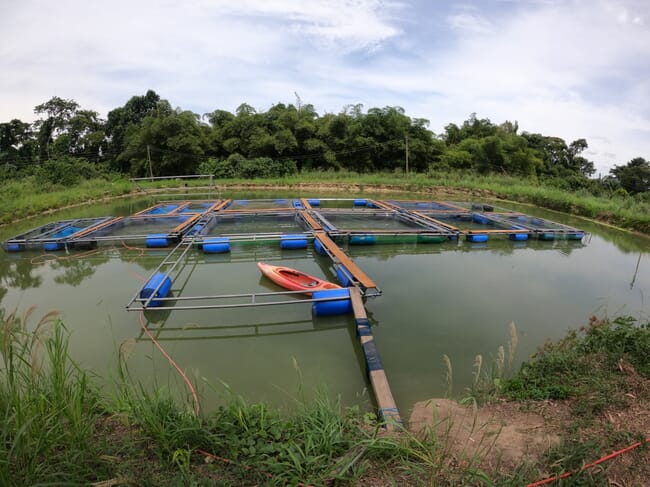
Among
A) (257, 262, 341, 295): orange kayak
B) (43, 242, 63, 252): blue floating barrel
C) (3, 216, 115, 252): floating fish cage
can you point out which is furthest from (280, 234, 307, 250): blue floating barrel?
(43, 242, 63, 252): blue floating barrel

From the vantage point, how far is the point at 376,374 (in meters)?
3.21

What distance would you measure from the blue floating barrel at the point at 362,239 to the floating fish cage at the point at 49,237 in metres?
6.47

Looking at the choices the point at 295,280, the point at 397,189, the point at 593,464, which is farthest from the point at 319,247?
the point at 397,189

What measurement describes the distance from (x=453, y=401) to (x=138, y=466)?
98.2 inches

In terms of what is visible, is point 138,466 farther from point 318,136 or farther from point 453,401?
point 318,136

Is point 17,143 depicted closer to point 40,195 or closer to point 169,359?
point 40,195

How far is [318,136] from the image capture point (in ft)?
85.1

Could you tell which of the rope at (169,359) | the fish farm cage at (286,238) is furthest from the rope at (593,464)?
the rope at (169,359)

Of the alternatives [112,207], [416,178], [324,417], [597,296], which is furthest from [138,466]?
[416,178]

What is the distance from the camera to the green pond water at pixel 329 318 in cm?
354

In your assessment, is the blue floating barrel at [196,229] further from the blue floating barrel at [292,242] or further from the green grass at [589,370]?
the green grass at [589,370]

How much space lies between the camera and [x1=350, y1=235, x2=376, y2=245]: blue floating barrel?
809cm

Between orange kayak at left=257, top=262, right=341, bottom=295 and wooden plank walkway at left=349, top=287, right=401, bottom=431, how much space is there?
72 cm

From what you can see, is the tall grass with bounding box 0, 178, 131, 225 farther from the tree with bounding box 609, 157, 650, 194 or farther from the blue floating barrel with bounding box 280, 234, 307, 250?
the tree with bounding box 609, 157, 650, 194
